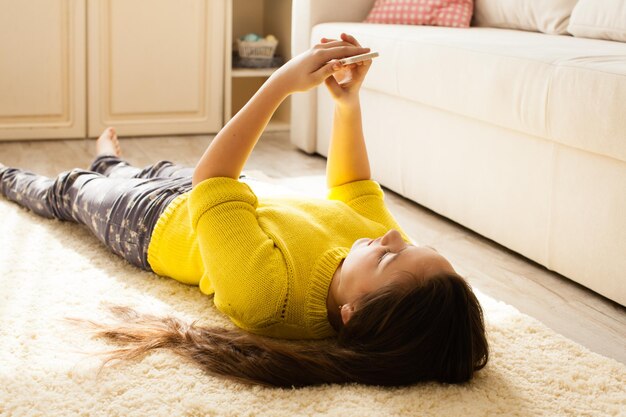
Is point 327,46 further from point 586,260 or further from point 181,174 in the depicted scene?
point 586,260

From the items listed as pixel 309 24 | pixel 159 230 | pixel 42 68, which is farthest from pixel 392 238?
pixel 42 68

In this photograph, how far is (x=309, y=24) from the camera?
2.85 m

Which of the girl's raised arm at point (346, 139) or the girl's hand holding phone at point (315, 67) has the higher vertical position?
the girl's hand holding phone at point (315, 67)

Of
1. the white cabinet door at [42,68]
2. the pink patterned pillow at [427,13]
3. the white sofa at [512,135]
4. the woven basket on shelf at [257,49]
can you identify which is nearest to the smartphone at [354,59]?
the white sofa at [512,135]

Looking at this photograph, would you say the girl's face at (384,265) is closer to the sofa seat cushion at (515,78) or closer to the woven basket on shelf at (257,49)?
the sofa seat cushion at (515,78)

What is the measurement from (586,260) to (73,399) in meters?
1.04

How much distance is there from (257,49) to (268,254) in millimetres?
2222

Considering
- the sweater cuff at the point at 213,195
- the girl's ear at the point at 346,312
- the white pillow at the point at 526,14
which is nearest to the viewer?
the girl's ear at the point at 346,312

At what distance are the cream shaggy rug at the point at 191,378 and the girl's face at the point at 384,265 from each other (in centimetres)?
15

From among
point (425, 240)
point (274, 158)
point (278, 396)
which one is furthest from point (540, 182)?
point (274, 158)

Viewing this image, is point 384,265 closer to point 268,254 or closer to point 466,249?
point 268,254

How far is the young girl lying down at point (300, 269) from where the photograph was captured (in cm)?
119

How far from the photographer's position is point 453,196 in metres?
2.15

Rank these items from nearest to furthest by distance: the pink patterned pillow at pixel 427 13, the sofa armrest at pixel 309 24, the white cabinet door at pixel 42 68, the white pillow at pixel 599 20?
the white pillow at pixel 599 20
the pink patterned pillow at pixel 427 13
the sofa armrest at pixel 309 24
the white cabinet door at pixel 42 68
